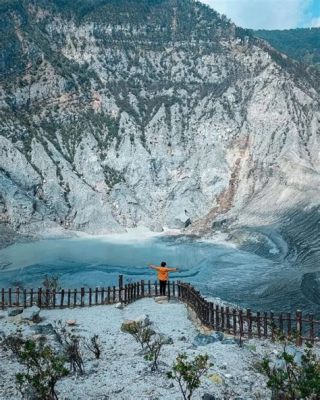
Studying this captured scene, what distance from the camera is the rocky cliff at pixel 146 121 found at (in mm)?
53188

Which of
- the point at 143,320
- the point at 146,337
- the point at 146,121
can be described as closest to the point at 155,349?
the point at 146,337

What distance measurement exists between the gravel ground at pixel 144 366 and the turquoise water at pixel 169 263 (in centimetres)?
774

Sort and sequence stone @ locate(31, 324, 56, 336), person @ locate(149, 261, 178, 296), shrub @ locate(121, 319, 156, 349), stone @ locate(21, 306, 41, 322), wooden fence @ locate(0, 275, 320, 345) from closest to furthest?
1. shrub @ locate(121, 319, 156, 349)
2. wooden fence @ locate(0, 275, 320, 345)
3. stone @ locate(31, 324, 56, 336)
4. stone @ locate(21, 306, 41, 322)
5. person @ locate(149, 261, 178, 296)

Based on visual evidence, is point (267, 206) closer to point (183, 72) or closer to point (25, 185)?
point (25, 185)

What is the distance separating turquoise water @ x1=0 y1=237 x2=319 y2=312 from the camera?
979 inches

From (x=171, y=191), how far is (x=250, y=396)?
1952 inches

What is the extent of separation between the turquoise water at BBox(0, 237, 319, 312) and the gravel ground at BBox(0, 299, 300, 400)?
7743 mm

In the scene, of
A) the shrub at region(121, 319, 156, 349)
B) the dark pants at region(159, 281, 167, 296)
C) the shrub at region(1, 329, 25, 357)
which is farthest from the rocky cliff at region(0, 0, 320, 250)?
the shrub at region(1, 329, 25, 357)

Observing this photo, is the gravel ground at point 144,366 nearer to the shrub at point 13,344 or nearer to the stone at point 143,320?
the shrub at point 13,344

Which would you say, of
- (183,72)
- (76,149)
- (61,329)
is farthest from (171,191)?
(61,329)

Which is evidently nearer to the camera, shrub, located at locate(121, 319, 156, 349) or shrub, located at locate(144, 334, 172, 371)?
shrub, located at locate(144, 334, 172, 371)

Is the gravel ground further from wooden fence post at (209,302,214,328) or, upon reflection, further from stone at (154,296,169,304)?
stone at (154,296,169,304)

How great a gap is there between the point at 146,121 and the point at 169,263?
36393 mm

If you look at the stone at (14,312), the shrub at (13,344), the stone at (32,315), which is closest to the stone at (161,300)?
the stone at (32,315)
